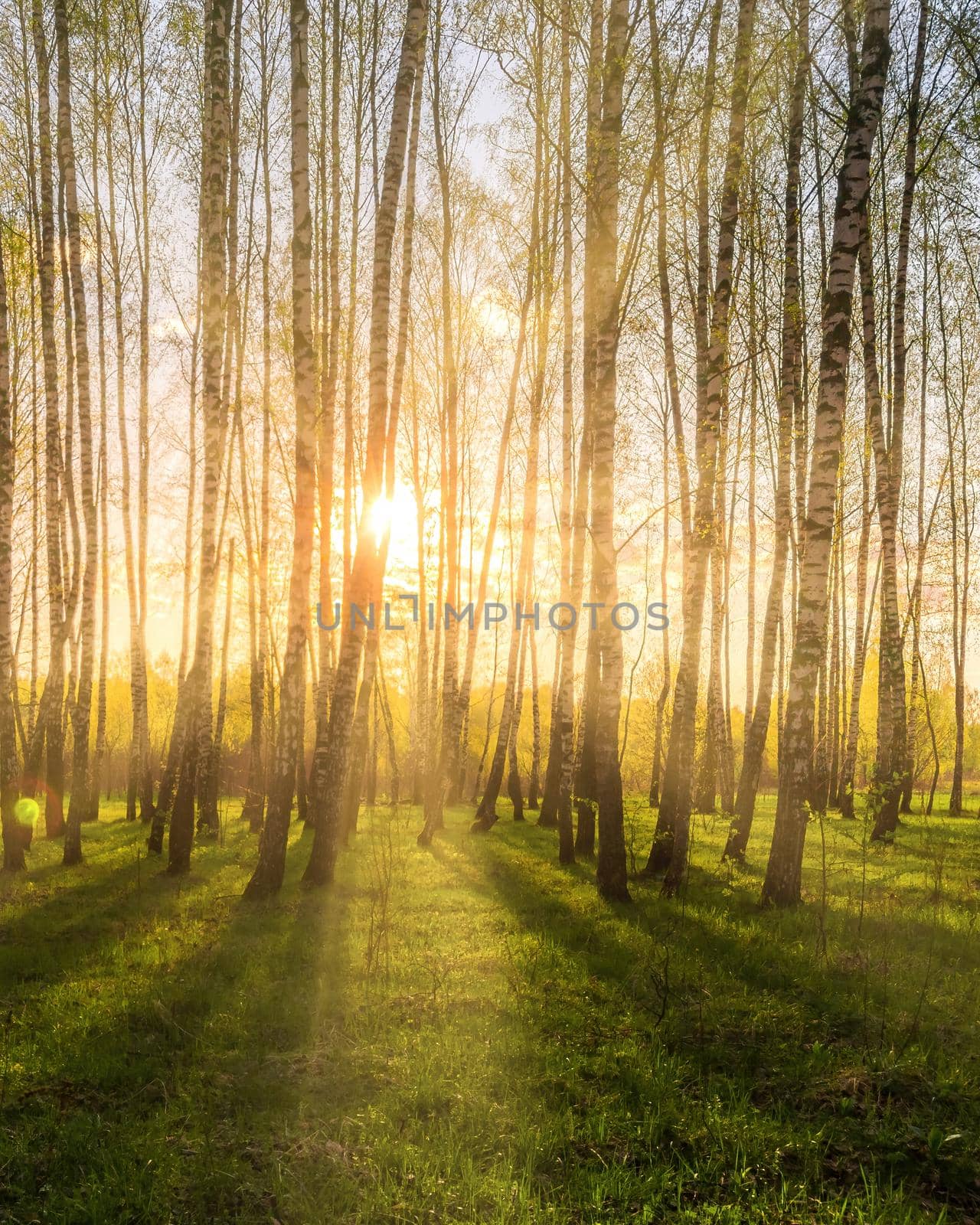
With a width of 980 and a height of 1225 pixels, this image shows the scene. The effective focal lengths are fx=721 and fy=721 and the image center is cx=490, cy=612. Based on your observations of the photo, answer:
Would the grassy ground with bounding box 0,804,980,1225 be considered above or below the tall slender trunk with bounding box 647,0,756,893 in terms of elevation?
below

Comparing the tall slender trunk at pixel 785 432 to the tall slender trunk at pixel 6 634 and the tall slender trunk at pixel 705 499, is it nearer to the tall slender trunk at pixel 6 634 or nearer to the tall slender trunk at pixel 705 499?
the tall slender trunk at pixel 705 499

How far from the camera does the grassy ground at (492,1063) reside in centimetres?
329

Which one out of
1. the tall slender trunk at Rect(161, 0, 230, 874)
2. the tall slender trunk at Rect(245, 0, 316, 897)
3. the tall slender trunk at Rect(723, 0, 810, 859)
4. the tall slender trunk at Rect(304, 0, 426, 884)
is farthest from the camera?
the tall slender trunk at Rect(723, 0, 810, 859)

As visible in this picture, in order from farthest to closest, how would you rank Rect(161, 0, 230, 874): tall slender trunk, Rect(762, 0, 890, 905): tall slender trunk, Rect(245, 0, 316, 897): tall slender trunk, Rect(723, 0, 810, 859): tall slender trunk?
Rect(723, 0, 810, 859): tall slender trunk → Rect(161, 0, 230, 874): tall slender trunk → Rect(245, 0, 316, 897): tall slender trunk → Rect(762, 0, 890, 905): tall slender trunk

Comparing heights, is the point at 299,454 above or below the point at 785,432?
below

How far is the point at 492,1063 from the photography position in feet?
14.5

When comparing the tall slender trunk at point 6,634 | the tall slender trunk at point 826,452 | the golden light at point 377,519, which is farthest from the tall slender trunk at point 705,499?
the tall slender trunk at point 6,634

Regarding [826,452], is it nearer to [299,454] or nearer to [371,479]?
A: [371,479]

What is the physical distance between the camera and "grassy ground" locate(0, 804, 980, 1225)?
10.8ft

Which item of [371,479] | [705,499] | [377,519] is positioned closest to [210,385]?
[371,479]

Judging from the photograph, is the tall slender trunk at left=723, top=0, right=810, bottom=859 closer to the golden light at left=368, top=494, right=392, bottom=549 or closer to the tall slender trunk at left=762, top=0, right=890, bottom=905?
the tall slender trunk at left=762, top=0, right=890, bottom=905

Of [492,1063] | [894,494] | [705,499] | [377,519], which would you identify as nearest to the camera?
[492,1063]

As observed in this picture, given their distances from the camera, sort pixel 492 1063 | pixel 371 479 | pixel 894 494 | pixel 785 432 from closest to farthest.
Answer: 1. pixel 492 1063
2. pixel 371 479
3. pixel 785 432
4. pixel 894 494

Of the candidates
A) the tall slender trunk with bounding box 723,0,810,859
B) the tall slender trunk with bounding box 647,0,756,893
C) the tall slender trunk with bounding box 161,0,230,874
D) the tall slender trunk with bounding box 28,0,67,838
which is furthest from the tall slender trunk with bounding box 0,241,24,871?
the tall slender trunk with bounding box 723,0,810,859
